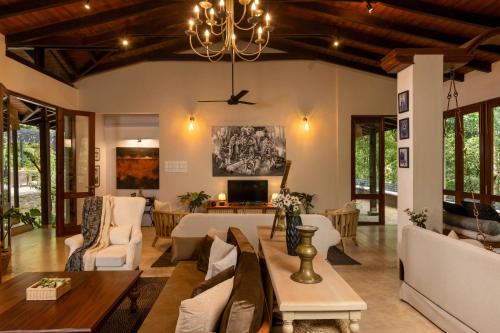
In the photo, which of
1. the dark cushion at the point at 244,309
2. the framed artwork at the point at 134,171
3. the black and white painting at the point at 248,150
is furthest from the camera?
the framed artwork at the point at 134,171

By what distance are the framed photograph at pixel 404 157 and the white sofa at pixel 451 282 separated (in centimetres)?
109

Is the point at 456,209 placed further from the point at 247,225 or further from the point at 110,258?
the point at 110,258

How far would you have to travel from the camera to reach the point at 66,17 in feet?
17.0

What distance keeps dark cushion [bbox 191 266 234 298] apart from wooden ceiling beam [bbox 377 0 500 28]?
4407 millimetres

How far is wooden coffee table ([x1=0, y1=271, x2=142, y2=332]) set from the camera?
2.14 m

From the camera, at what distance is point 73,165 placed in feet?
22.5

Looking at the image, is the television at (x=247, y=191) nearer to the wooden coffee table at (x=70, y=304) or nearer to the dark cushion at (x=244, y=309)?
the wooden coffee table at (x=70, y=304)

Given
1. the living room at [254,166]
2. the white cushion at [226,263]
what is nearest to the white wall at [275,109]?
the living room at [254,166]

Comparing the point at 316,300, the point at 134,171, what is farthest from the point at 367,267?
the point at 134,171

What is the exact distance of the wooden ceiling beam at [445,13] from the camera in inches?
180

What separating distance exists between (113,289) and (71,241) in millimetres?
1542

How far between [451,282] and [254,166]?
5135 mm

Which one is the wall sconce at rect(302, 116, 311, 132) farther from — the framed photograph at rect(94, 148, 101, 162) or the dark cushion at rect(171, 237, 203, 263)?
the framed photograph at rect(94, 148, 101, 162)

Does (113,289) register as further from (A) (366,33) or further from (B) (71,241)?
(A) (366,33)
